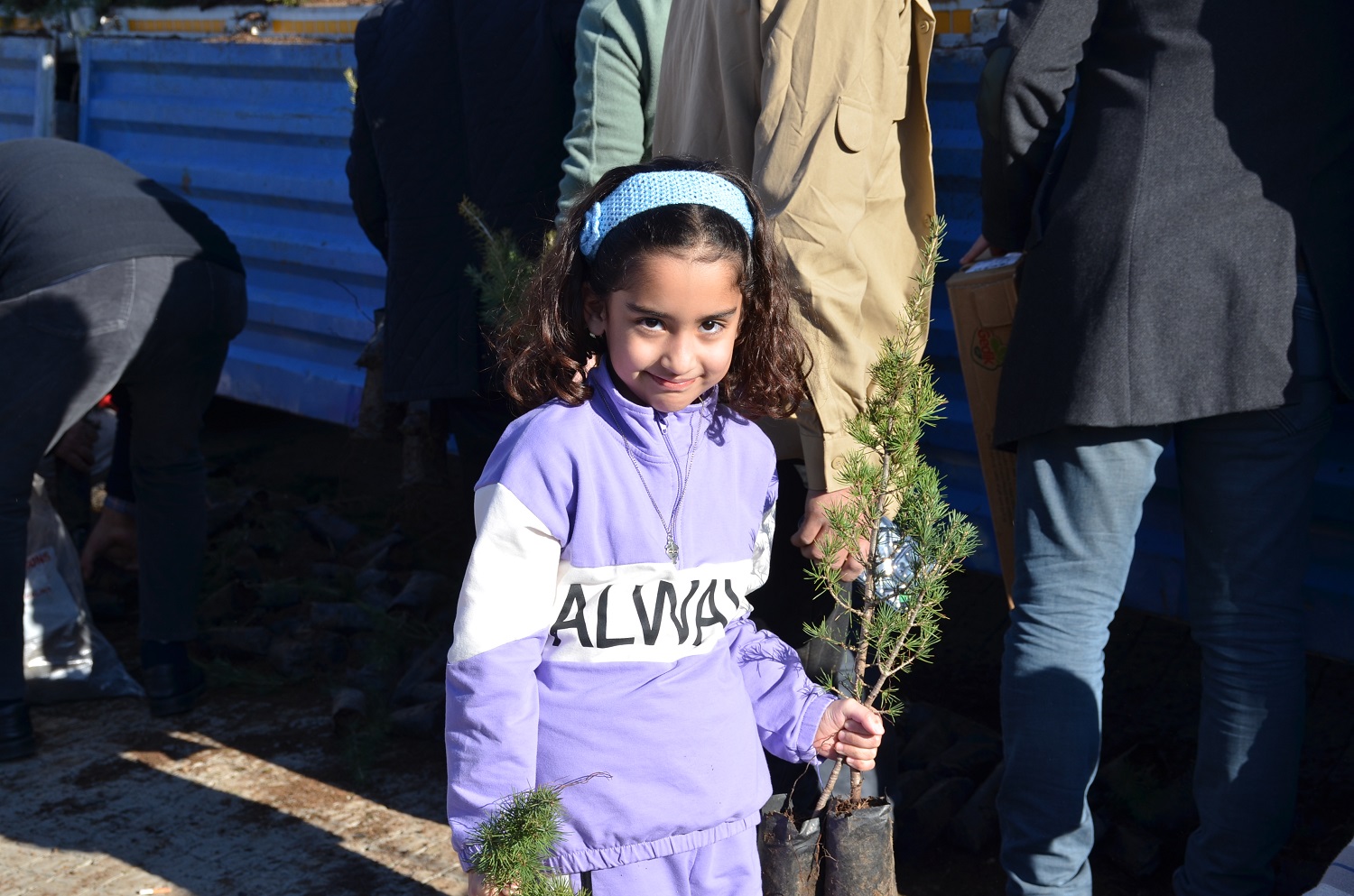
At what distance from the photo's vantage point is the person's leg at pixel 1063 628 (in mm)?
2207

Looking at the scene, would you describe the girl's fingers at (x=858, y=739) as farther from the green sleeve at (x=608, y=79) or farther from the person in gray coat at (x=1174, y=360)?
the green sleeve at (x=608, y=79)

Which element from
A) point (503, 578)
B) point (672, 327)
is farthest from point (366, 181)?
point (503, 578)

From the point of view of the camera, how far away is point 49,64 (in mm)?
6383

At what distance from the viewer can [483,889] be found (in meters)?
1.43

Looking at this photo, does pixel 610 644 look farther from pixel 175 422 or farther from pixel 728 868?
pixel 175 422

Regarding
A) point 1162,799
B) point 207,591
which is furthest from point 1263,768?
point 207,591

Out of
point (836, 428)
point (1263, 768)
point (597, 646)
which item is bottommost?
point (1263, 768)

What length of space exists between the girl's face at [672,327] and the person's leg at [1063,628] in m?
0.78

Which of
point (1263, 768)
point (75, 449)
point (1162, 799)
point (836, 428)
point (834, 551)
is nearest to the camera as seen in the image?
point (834, 551)

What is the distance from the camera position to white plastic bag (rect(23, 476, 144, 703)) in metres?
3.66

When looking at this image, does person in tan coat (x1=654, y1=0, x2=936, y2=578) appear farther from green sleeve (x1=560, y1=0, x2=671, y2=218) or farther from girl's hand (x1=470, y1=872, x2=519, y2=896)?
girl's hand (x1=470, y1=872, x2=519, y2=896)

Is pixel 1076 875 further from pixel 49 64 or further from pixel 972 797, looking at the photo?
pixel 49 64

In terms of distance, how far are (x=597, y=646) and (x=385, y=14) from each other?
7.03ft

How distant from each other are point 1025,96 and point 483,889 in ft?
4.94
